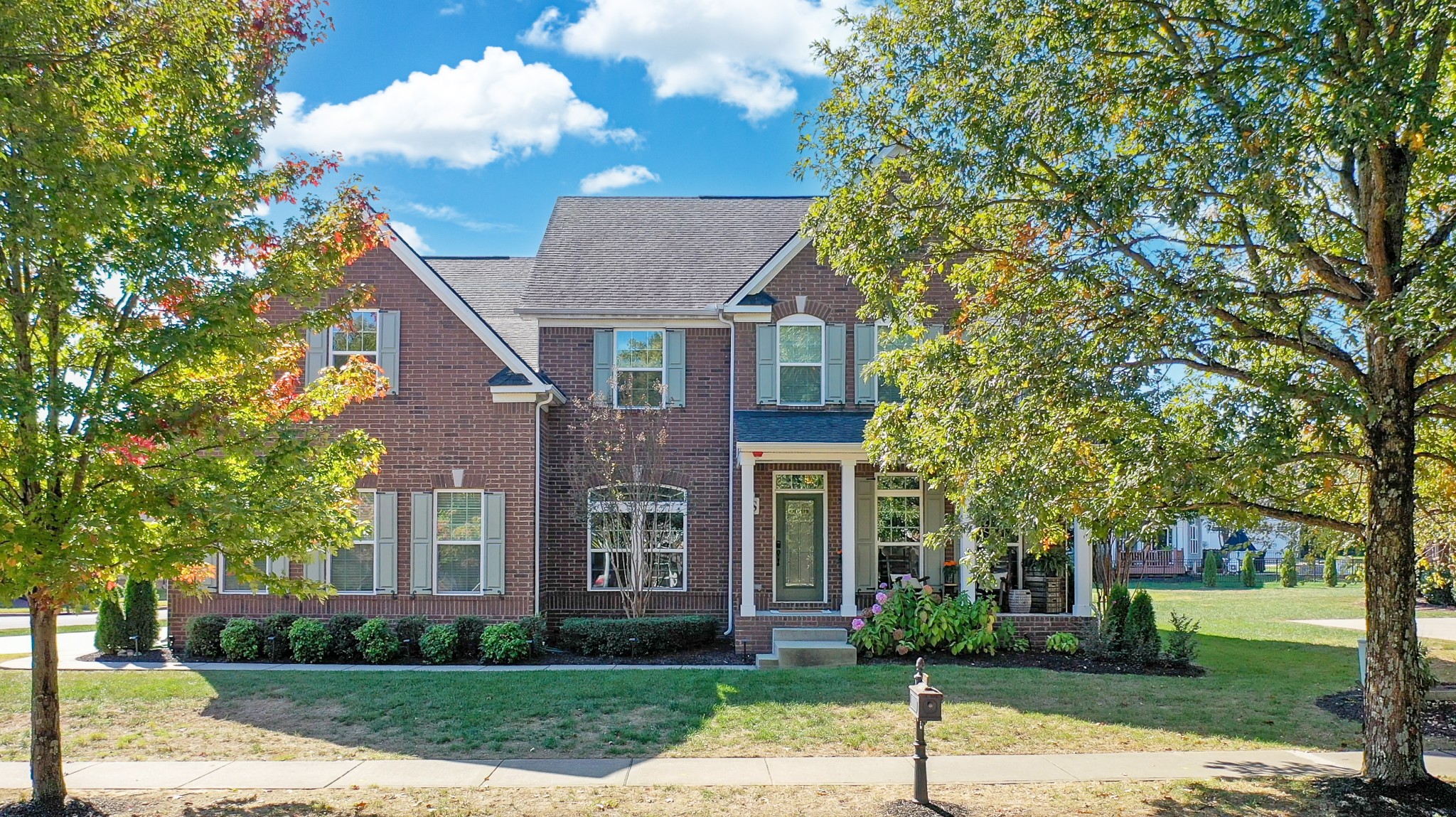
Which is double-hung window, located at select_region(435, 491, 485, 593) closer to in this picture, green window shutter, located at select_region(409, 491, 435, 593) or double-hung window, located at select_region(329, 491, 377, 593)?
green window shutter, located at select_region(409, 491, 435, 593)

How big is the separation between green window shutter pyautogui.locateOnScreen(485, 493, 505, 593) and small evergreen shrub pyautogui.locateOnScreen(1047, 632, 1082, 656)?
8.72 m

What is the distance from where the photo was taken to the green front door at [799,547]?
→ 17.4 meters

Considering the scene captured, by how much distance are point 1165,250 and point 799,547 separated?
10.3 meters

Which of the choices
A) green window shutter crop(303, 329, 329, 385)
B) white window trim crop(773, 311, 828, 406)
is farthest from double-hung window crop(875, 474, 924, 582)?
green window shutter crop(303, 329, 329, 385)

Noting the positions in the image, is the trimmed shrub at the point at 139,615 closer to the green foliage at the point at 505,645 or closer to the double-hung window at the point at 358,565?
the double-hung window at the point at 358,565

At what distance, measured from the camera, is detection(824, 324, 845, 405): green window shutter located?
1714 cm

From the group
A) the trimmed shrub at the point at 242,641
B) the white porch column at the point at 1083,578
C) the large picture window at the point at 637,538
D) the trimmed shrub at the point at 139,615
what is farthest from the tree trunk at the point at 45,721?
the white porch column at the point at 1083,578

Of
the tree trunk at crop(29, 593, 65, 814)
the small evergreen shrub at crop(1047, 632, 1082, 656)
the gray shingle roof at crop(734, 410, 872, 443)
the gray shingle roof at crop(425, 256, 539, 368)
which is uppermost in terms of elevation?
the gray shingle roof at crop(425, 256, 539, 368)

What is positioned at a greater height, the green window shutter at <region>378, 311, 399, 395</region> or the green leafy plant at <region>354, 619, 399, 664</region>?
the green window shutter at <region>378, 311, 399, 395</region>

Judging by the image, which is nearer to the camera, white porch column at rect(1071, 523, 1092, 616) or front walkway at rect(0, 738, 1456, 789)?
front walkway at rect(0, 738, 1456, 789)

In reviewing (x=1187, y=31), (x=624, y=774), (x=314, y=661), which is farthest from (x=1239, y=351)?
(x=314, y=661)

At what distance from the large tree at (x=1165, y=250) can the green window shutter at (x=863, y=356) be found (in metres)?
7.96

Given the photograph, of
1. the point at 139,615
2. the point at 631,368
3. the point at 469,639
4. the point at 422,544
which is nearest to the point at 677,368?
the point at 631,368

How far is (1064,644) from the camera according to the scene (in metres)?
15.7
